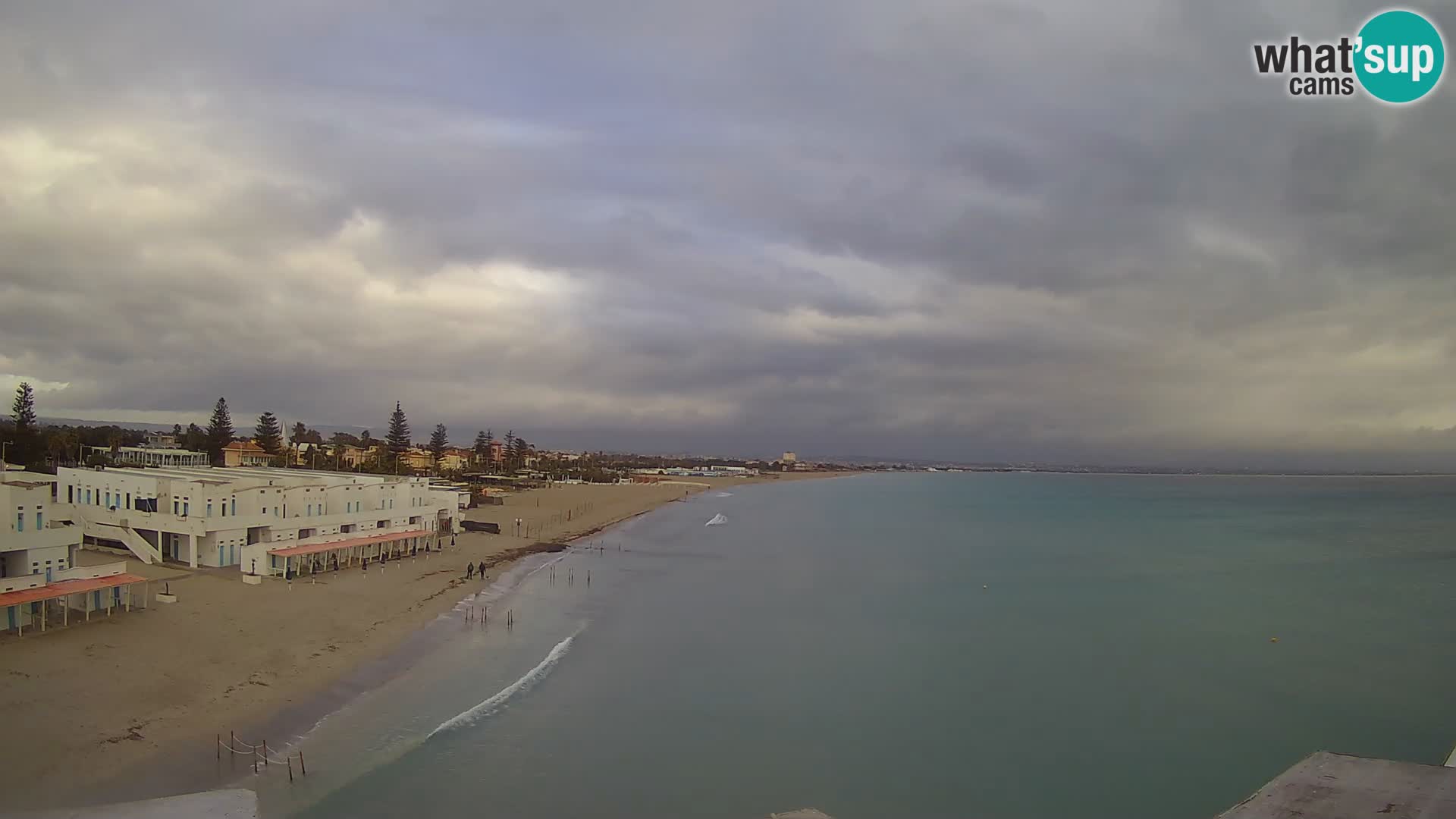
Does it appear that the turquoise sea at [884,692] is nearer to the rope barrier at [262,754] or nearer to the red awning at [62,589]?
the rope barrier at [262,754]

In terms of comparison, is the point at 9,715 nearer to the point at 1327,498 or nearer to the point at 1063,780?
the point at 1063,780

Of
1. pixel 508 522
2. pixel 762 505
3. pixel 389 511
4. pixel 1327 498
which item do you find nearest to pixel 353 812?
pixel 389 511

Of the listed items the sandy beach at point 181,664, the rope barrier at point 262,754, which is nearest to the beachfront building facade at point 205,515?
the sandy beach at point 181,664

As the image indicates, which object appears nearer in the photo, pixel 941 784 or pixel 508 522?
pixel 941 784

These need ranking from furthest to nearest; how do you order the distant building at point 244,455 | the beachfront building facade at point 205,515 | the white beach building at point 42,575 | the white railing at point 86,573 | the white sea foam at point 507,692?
the distant building at point 244,455 < the beachfront building facade at point 205,515 < the white railing at point 86,573 < the white beach building at point 42,575 < the white sea foam at point 507,692

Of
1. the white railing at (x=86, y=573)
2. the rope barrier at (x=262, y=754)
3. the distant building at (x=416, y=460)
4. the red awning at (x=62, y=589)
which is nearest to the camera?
the rope barrier at (x=262, y=754)

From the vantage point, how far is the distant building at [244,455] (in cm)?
5772

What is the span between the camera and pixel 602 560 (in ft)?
125

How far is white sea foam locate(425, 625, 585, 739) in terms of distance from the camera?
15062 millimetres

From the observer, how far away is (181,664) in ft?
52.3

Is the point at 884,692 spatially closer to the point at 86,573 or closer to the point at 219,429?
the point at 86,573

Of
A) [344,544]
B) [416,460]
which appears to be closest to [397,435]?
[416,460]

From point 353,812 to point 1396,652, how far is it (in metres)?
30.4

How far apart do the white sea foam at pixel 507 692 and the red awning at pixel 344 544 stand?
1061 centimetres
